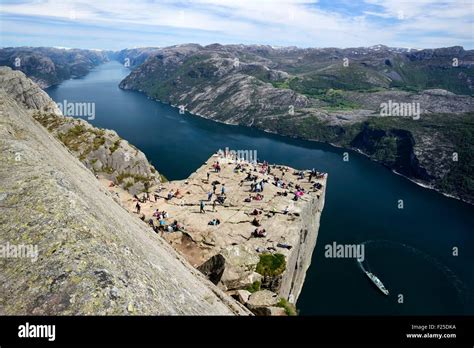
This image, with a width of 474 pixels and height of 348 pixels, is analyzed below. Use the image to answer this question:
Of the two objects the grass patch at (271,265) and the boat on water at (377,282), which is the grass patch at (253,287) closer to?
the grass patch at (271,265)

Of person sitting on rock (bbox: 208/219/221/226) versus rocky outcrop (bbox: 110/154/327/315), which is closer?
rocky outcrop (bbox: 110/154/327/315)

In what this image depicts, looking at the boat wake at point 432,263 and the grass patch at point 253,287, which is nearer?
the grass patch at point 253,287

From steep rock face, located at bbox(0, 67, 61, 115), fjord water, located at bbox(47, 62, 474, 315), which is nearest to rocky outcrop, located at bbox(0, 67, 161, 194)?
steep rock face, located at bbox(0, 67, 61, 115)

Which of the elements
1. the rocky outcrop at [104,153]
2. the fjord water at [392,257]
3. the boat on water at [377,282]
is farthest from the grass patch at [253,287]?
the boat on water at [377,282]

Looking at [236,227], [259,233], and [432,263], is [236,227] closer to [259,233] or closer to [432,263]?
[259,233]

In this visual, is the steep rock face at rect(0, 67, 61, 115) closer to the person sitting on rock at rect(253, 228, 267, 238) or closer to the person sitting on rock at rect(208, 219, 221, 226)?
the person sitting on rock at rect(208, 219, 221, 226)

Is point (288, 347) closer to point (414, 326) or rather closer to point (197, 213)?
point (414, 326)

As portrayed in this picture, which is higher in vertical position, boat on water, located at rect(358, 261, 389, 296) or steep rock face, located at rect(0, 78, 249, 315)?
steep rock face, located at rect(0, 78, 249, 315)

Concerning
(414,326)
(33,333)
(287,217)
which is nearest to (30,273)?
(33,333)

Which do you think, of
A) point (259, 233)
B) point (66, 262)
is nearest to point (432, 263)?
point (259, 233)
